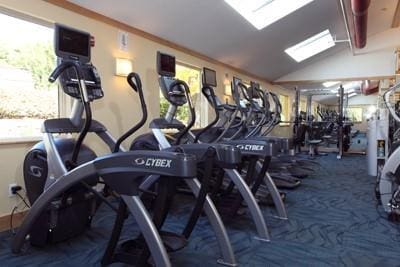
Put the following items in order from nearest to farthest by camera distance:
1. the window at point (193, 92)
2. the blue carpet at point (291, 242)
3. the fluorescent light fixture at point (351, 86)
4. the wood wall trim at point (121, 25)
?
the blue carpet at point (291, 242) < the wood wall trim at point (121, 25) < the window at point (193, 92) < the fluorescent light fixture at point (351, 86)

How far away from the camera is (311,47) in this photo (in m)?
9.06

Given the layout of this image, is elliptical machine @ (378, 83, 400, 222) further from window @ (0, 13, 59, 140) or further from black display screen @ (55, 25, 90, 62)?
window @ (0, 13, 59, 140)

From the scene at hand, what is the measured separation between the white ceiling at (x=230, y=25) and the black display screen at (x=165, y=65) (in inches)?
31.3

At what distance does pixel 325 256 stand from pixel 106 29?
340 centimetres

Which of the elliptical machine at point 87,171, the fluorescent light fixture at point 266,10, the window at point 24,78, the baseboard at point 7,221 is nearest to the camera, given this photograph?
the elliptical machine at point 87,171

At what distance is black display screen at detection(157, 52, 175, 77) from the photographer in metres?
3.74

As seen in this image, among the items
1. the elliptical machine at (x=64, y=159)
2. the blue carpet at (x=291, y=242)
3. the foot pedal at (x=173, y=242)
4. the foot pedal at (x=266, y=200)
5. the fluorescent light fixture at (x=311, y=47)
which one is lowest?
the blue carpet at (x=291, y=242)

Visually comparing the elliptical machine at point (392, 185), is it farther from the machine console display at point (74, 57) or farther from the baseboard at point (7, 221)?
the baseboard at point (7, 221)

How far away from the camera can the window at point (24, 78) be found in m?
3.13

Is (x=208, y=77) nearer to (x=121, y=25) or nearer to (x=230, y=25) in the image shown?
(x=230, y=25)

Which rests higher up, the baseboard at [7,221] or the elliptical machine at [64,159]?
the elliptical machine at [64,159]

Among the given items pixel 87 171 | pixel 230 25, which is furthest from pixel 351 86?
pixel 87 171

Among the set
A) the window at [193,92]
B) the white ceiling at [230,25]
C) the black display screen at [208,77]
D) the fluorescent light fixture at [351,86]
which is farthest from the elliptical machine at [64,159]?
the fluorescent light fixture at [351,86]

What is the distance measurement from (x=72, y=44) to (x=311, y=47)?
25.6 feet
